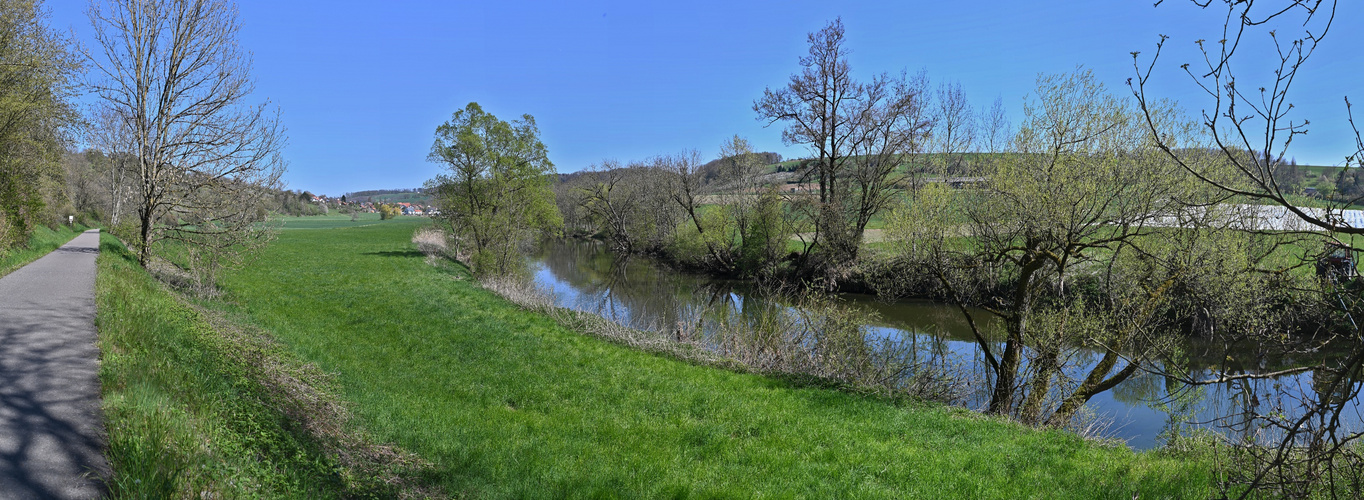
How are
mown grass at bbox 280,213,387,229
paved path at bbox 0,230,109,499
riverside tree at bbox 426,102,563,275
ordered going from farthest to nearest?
mown grass at bbox 280,213,387,229 < riverside tree at bbox 426,102,563,275 < paved path at bbox 0,230,109,499

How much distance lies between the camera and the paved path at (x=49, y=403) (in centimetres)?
404

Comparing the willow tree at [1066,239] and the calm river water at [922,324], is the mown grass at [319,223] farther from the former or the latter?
the willow tree at [1066,239]

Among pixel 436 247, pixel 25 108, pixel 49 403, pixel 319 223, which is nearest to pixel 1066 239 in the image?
pixel 49 403

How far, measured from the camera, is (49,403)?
5.09 metres

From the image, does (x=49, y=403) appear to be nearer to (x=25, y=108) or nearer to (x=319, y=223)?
(x=25, y=108)

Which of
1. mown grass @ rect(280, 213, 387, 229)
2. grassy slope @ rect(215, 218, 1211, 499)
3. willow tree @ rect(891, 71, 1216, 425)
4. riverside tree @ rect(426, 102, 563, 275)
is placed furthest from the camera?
mown grass @ rect(280, 213, 387, 229)

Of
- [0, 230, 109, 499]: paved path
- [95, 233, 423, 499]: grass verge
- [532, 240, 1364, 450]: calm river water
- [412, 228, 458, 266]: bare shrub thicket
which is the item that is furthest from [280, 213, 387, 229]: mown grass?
[95, 233, 423, 499]: grass verge

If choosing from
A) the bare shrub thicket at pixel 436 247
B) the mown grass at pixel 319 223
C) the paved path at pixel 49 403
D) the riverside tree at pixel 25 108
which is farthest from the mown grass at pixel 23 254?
the mown grass at pixel 319 223

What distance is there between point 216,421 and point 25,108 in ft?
59.6

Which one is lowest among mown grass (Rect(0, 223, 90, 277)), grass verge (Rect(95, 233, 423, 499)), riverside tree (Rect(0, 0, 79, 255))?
grass verge (Rect(95, 233, 423, 499))

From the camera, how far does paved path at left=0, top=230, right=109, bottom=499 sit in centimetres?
404

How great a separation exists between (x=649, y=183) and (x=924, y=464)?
48.5 meters

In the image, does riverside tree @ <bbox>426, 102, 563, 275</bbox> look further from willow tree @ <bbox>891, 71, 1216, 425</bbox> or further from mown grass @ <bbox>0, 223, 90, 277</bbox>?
willow tree @ <bbox>891, 71, 1216, 425</bbox>

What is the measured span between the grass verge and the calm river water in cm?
646
